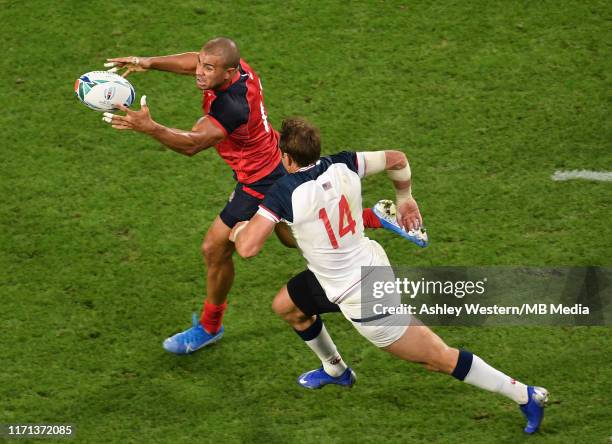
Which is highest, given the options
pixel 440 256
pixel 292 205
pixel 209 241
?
pixel 292 205

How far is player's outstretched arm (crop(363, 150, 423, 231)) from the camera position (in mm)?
6938

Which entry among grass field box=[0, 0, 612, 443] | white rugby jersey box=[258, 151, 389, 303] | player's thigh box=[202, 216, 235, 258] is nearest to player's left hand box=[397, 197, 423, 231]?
white rugby jersey box=[258, 151, 389, 303]

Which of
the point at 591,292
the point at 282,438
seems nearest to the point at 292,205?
the point at 282,438

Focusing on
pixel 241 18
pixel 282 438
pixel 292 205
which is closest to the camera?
pixel 292 205

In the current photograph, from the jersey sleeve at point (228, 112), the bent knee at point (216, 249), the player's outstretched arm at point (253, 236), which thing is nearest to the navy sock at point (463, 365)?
Result: the player's outstretched arm at point (253, 236)

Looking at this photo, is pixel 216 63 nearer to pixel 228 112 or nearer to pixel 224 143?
pixel 228 112

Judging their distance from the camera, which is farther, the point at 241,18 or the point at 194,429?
the point at 241,18

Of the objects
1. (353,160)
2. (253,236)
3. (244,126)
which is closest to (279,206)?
(253,236)

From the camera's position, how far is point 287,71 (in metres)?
10.2

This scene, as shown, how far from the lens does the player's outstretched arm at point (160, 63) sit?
7.95 metres

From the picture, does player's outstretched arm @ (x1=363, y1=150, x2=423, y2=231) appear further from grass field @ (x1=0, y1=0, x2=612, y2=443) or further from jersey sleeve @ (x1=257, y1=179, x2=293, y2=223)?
grass field @ (x1=0, y1=0, x2=612, y2=443)

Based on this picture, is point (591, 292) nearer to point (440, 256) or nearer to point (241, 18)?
point (440, 256)

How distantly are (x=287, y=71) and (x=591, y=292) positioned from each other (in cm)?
374

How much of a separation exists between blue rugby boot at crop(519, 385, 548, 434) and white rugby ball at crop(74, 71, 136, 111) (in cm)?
345
